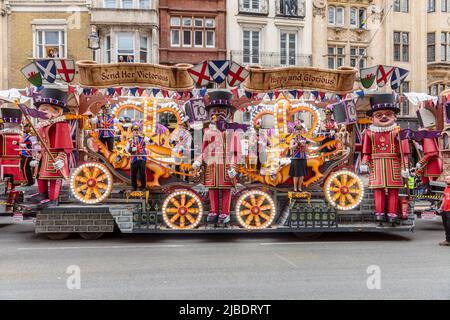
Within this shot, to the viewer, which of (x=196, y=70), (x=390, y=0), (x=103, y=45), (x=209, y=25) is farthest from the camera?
(x=390, y=0)

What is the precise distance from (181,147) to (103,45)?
56.2 feet

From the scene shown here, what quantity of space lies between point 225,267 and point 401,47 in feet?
92.0

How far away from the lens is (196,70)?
33.9ft

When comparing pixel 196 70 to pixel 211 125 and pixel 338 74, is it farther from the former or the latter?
pixel 338 74

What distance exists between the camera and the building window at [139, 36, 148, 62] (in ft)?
88.3

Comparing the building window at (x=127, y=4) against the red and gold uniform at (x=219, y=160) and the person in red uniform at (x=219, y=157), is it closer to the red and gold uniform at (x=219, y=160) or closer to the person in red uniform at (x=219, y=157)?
the person in red uniform at (x=219, y=157)

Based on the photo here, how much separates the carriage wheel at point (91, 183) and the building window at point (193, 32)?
18350 millimetres

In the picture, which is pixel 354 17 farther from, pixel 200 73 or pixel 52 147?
pixel 52 147

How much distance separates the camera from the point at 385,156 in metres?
10.8

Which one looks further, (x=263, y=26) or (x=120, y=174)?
(x=263, y=26)

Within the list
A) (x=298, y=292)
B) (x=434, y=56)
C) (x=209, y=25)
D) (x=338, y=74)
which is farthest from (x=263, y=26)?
(x=298, y=292)

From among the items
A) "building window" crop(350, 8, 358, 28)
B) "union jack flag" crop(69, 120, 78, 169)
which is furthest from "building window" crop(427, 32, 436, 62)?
"union jack flag" crop(69, 120, 78, 169)

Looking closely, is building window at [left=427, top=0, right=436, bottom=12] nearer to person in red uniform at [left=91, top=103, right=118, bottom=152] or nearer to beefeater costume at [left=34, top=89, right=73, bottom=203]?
person in red uniform at [left=91, top=103, right=118, bottom=152]

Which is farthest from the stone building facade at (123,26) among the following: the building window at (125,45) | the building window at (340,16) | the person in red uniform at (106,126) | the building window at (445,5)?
the building window at (445,5)
